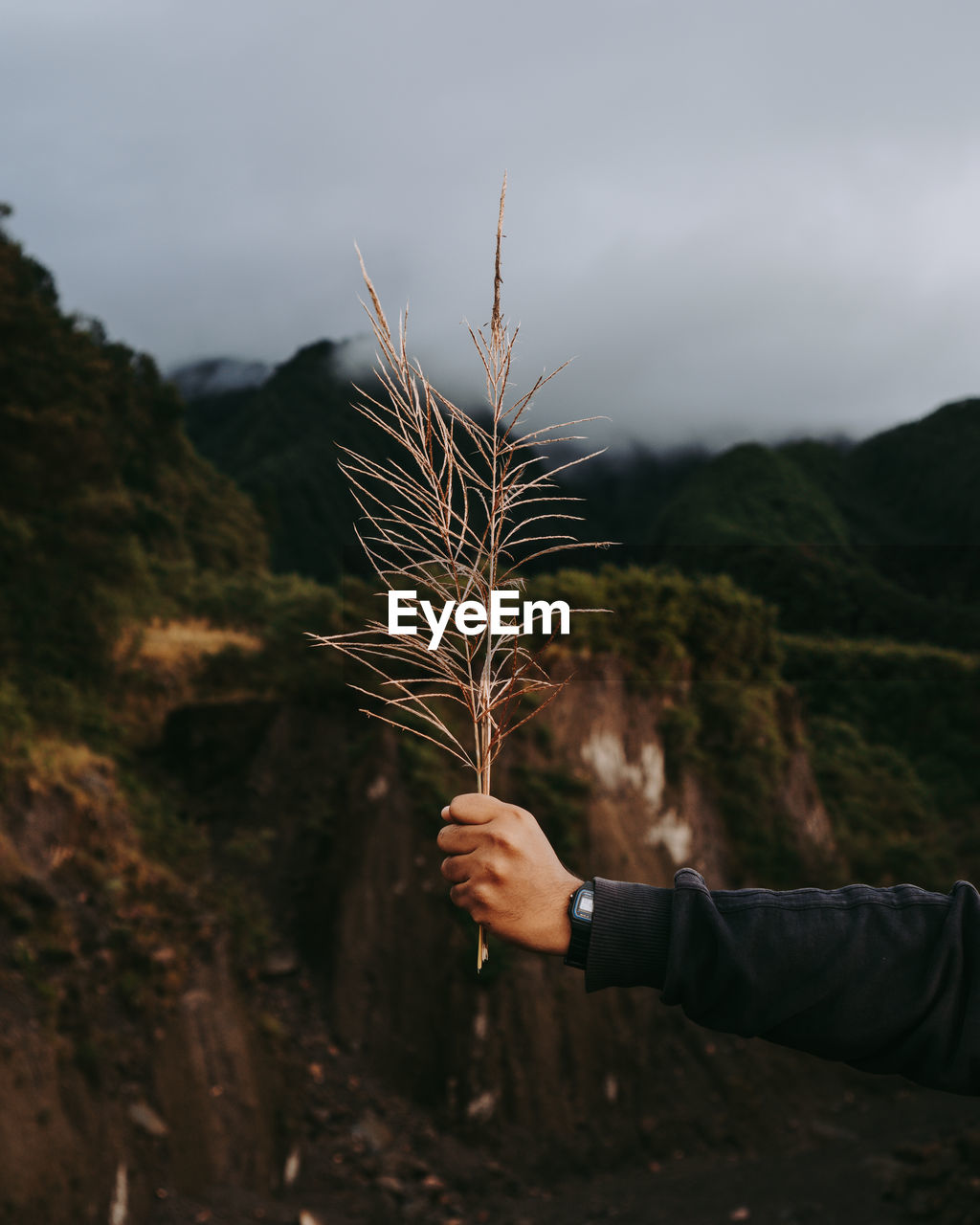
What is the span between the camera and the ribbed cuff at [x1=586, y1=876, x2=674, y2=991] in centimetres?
132

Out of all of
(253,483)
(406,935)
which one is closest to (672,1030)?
(406,935)

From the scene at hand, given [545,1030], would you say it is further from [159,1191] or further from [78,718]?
[78,718]

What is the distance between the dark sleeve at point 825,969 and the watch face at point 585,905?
0.02 meters

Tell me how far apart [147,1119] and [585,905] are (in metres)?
7.47

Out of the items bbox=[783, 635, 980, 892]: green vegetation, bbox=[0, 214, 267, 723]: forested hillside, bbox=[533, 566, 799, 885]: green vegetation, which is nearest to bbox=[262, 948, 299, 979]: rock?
bbox=[0, 214, 267, 723]: forested hillside

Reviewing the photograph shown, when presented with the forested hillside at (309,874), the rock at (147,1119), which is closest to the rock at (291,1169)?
the forested hillside at (309,874)

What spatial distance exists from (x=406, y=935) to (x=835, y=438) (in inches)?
1683

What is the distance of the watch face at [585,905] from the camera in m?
1.35

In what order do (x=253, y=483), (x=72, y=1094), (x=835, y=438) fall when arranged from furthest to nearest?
(x=835, y=438) → (x=253, y=483) → (x=72, y=1094)

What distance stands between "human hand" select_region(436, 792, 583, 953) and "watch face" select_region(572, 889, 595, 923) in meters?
0.02

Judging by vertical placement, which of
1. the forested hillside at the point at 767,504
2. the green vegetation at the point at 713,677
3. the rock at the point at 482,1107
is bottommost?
the rock at the point at 482,1107

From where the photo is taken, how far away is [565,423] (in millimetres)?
1840

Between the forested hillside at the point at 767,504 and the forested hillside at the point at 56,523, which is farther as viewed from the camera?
the forested hillside at the point at 767,504

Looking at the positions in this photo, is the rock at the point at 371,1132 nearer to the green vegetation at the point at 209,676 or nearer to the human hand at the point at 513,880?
the green vegetation at the point at 209,676
